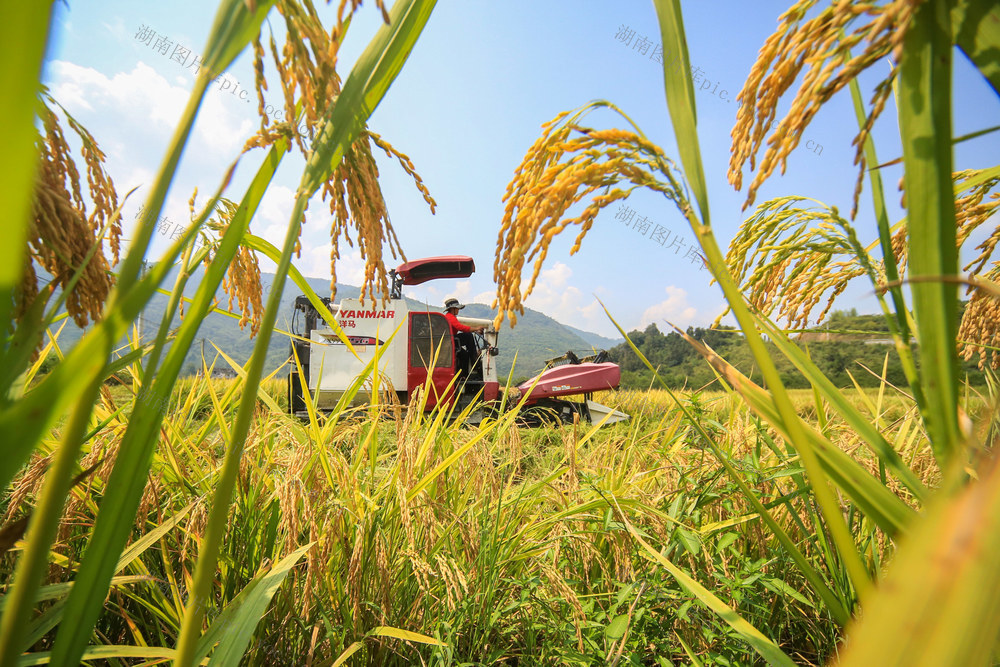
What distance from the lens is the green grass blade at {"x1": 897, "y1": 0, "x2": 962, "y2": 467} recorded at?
0.44 meters

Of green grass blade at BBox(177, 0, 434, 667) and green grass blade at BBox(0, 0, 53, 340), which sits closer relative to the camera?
green grass blade at BBox(0, 0, 53, 340)

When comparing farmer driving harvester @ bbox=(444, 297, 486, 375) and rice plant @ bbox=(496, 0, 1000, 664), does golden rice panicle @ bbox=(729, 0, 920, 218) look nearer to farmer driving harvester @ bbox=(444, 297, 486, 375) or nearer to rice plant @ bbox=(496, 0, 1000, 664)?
rice plant @ bbox=(496, 0, 1000, 664)

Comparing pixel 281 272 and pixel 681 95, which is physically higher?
pixel 681 95

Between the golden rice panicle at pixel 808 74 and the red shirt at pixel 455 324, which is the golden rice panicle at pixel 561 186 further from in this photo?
the red shirt at pixel 455 324

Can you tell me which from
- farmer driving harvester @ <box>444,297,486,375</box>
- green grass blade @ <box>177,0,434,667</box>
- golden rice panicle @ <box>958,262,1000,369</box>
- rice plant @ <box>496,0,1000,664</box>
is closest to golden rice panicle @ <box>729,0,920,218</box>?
rice plant @ <box>496,0,1000,664</box>

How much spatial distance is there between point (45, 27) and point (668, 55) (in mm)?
614

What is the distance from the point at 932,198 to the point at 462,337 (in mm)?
8031

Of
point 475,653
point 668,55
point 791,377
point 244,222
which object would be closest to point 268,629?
point 475,653

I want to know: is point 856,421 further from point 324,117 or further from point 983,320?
point 983,320

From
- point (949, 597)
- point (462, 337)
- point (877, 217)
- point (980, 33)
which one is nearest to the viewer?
point (949, 597)

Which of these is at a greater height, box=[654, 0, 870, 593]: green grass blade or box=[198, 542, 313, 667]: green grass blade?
box=[654, 0, 870, 593]: green grass blade

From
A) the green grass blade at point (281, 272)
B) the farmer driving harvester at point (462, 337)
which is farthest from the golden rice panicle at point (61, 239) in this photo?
the farmer driving harvester at point (462, 337)

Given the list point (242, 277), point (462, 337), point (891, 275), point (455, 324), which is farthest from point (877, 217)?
point (462, 337)

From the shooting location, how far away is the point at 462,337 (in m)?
8.41
